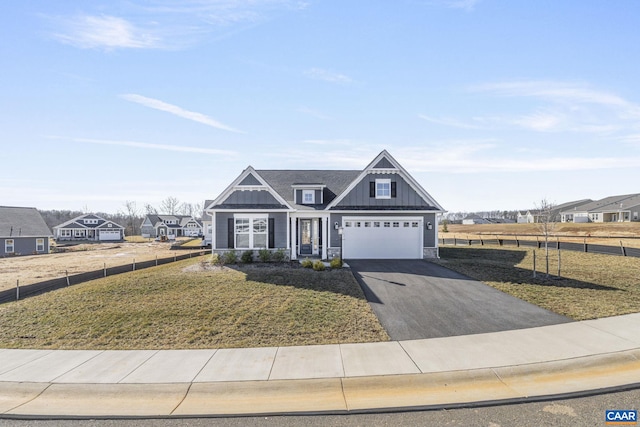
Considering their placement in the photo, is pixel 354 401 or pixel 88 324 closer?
pixel 354 401

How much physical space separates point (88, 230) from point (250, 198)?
69679mm

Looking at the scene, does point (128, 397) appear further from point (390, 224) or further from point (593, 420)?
point (390, 224)

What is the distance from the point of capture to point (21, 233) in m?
44.4

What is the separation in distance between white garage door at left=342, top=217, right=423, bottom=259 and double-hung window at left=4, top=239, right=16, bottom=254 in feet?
146

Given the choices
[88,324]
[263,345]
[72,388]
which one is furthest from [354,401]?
[88,324]

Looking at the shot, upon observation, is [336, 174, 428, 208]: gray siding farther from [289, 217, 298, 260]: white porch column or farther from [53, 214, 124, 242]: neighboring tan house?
[53, 214, 124, 242]: neighboring tan house

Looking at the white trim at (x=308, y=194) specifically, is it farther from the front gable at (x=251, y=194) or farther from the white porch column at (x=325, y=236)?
the front gable at (x=251, y=194)

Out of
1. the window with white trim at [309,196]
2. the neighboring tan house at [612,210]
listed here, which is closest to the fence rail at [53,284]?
the window with white trim at [309,196]

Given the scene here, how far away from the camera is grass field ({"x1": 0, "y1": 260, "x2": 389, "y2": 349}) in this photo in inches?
352

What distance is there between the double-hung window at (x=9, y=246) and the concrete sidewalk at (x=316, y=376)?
4554cm

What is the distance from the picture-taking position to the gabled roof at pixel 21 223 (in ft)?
143

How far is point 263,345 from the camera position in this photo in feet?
27.8

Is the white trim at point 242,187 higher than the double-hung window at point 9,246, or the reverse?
the white trim at point 242,187

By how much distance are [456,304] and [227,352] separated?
23.9 feet
